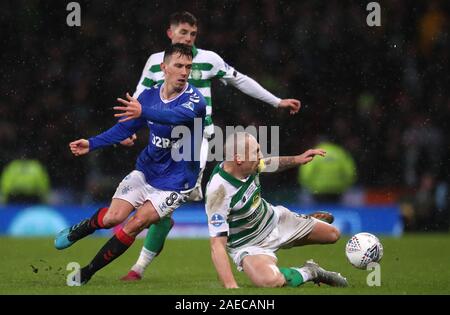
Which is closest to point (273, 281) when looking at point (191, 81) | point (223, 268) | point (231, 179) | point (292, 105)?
point (223, 268)

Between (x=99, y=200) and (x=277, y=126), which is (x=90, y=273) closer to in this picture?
(x=99, y=200)

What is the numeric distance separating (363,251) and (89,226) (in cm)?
226

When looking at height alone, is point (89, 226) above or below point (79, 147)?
below

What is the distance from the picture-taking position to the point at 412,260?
447 inches

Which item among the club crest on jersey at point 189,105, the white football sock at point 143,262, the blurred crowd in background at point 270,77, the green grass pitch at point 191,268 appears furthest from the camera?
the blurred crowd in background at point 270,77

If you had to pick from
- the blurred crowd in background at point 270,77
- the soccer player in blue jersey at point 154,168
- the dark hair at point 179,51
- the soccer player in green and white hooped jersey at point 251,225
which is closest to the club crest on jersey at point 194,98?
the soccer player in blue jersey at point 154,168

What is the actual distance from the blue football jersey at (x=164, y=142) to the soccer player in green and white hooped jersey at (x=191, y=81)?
27cm

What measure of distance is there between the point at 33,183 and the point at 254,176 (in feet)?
28.5

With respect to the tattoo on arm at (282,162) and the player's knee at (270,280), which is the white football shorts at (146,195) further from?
the player's knee at (270,280)

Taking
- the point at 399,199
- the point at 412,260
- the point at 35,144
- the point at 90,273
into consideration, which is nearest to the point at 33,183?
the point at 35,144

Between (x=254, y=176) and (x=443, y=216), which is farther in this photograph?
(x=443, y=216)

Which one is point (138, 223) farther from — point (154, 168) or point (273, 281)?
point (273, 281)

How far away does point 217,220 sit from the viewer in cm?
785

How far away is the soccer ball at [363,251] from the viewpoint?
830 cm
